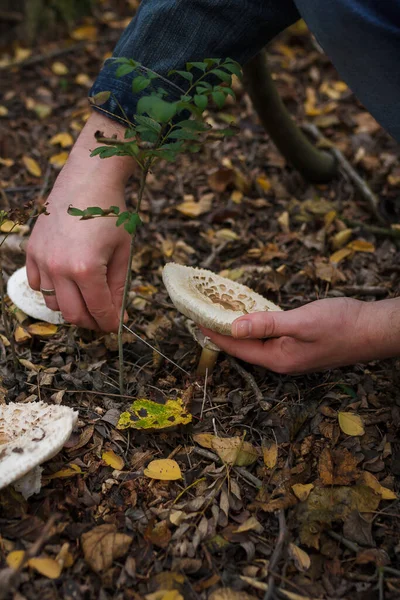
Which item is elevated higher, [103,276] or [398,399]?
[103,276]

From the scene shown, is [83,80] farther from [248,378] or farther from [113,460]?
[113,460]

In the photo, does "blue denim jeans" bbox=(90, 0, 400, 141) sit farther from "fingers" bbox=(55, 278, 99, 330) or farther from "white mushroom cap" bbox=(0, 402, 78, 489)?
"white mushroom cap" bbox=(0, 402, 78, 489)

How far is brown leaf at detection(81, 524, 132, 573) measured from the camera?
1947 millimetres

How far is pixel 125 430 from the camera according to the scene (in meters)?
2.50

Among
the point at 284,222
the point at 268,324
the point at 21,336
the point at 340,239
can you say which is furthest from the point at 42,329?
the point at 340,239

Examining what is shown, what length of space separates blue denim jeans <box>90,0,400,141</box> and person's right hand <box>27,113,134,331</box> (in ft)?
0.84

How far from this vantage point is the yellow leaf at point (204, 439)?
2432 mm

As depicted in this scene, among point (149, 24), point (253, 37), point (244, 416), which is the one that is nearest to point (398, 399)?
point (244, 416)

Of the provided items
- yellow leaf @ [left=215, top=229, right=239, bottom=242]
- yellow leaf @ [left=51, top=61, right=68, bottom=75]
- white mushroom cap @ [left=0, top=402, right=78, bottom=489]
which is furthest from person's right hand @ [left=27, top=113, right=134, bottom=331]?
yellow leaf @ [left=51, top=61, right=68, bottom=75]

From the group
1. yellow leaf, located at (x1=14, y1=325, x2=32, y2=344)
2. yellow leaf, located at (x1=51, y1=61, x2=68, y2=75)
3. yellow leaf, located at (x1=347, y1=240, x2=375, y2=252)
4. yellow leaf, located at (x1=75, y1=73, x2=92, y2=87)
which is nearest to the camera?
yellow leaf, located at (x1=14, y1=325, x2=32, y2=344)

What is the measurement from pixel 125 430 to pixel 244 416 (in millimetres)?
538

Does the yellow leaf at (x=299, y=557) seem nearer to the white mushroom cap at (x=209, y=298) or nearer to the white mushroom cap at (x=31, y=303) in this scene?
the white mushroom cap at (x=209, y=298)

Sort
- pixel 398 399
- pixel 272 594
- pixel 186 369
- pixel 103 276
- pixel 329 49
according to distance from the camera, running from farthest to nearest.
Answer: pixel 186 369 < pixel 398 399 < pixel 103 276 < pixel 329 49 < pixel 272 594

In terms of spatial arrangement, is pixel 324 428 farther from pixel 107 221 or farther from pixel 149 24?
pixel 149 24
